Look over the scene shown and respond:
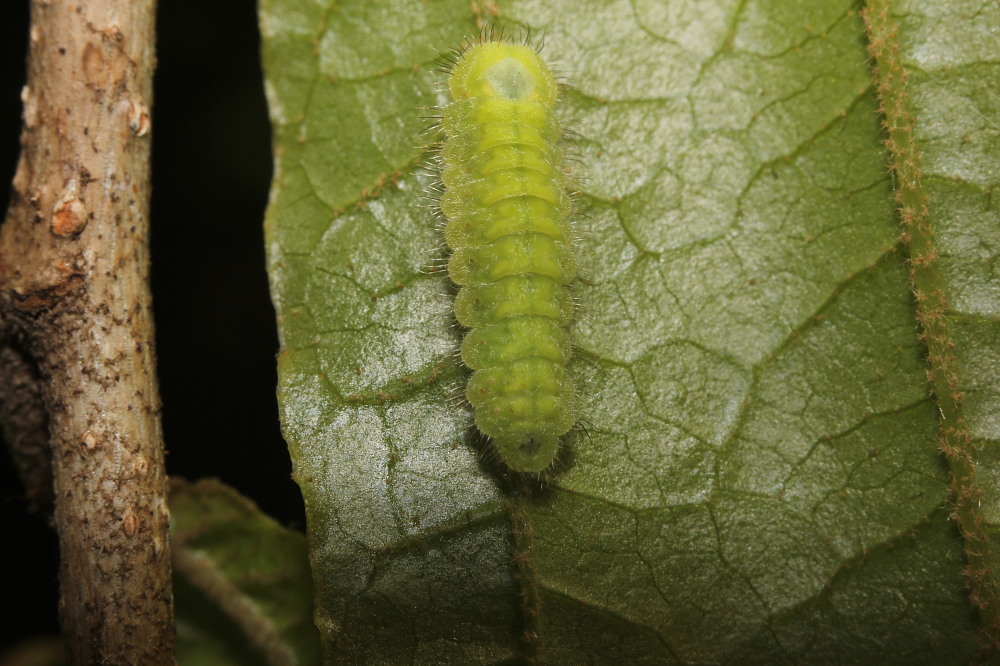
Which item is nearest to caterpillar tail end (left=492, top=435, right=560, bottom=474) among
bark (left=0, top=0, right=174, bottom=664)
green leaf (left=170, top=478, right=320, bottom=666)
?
green leaf (left=170, top=478, right=320, bottom=666)

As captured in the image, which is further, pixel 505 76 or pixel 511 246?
pixel 505 76

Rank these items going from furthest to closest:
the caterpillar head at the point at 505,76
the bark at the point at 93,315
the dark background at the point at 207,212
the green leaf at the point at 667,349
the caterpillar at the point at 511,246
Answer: the dark background at the point at 207,212
the caterpillar head at the point at 505,76
the green leaf at the point at 667,349
the caterpillar at the point at 511,246
the bark at the point at 93,315

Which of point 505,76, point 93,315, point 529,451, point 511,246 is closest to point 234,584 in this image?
point 93,315

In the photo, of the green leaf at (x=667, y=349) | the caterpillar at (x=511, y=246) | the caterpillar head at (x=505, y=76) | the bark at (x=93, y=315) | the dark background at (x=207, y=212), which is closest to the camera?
the bark at (x=93, y=315)

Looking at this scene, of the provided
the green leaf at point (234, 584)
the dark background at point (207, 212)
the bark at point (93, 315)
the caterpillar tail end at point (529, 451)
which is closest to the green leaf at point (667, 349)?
the caterpillar tail end at point (529, 451)

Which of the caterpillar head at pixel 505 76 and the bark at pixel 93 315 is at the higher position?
the caterpillar head at pixel 505 76

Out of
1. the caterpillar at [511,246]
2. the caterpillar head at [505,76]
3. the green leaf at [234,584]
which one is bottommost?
the green leaf at [234,584]

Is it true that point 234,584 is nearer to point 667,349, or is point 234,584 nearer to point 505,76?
point 667,349

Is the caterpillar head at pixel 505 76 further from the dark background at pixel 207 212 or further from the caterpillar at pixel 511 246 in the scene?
the dark background at pixel 207 212
